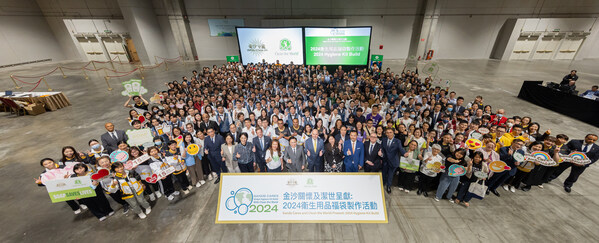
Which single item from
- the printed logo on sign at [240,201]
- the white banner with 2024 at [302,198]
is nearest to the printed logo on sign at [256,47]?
the white banner with 2024 at [302,198]

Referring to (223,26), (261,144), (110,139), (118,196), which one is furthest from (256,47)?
(118,196)

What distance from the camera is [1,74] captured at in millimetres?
19453

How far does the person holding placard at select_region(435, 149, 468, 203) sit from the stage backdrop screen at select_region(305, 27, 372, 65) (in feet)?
43.2

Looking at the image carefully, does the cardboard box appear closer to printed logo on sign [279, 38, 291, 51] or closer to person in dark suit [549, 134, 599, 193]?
printed logo on sign [279, 38, 291, 51]

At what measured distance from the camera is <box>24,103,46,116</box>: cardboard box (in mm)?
10438

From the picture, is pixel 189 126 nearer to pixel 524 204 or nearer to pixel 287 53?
pixel 524 204

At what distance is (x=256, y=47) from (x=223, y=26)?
9523mm

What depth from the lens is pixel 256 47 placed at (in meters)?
16.6

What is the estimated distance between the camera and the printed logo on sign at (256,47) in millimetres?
16516

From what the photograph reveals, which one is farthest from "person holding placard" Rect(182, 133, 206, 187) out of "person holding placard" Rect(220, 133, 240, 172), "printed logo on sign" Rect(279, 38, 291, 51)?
"printed logo on sign" Rect(279, 38, 291, 51)

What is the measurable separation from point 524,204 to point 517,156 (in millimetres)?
1364

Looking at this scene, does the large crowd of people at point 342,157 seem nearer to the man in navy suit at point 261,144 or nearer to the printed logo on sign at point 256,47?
the man in navy suit at point 261,144

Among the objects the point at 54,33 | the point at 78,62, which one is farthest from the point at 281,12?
the point at 54,33

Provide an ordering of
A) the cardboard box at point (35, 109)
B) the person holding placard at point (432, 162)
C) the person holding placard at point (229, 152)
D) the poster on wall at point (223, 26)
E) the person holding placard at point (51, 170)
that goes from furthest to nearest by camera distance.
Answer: the poster on wall at point (223, 26) → the cardboard box at point (35, 109) → the person holding placard at point (229, 152) → the person holding placard at point (432, 162) → the person holding placard at point (51, 170)
